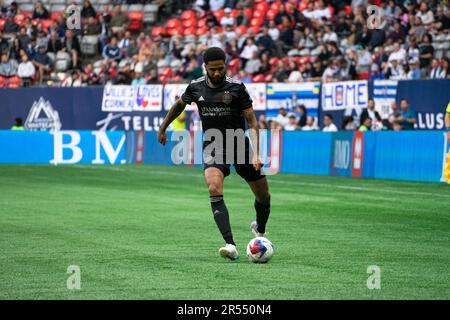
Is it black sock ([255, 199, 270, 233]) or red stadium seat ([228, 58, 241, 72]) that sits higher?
red stadium seat ([228, 58, 241, 72])

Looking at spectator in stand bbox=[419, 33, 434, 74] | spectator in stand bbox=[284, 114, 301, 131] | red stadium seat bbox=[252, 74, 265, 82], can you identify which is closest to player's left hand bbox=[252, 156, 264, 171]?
spectator in stand bbox=[419, 33, 434, 74]

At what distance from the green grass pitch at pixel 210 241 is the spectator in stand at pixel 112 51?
15.1 metres

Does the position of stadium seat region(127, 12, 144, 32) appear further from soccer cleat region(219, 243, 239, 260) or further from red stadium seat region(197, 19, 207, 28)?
soccer cleat region(219, 243, 239, 260)

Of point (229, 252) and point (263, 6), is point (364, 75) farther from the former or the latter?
point (229, 252)

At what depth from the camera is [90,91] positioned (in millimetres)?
37031

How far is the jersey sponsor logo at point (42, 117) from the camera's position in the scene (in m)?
37.3

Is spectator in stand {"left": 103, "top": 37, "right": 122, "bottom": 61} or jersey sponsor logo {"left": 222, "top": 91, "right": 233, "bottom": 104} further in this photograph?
spectator in stand {"left": 103, "top": 37, "right": 122, "bottom": 61}

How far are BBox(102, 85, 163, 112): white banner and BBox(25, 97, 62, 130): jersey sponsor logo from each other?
1.87m

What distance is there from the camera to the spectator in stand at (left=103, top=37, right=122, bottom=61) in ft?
125

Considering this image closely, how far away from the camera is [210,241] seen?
1283 centimetres

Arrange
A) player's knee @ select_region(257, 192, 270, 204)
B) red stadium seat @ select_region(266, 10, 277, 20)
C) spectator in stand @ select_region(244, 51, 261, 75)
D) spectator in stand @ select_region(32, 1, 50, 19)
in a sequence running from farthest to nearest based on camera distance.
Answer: spectator in stand @ select_region(32, 1, 50, 19)
red stadium seat @ select_region(266, 10, 277, 20)
spectator in stand @ select_region(244, 51, 261, 75)
player's knee @ select_region(257, 192, 270, 204)

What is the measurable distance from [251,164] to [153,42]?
26840mm

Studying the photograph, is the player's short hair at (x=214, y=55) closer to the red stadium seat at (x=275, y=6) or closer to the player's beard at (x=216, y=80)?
the player's beard at (x=216, y=80)
